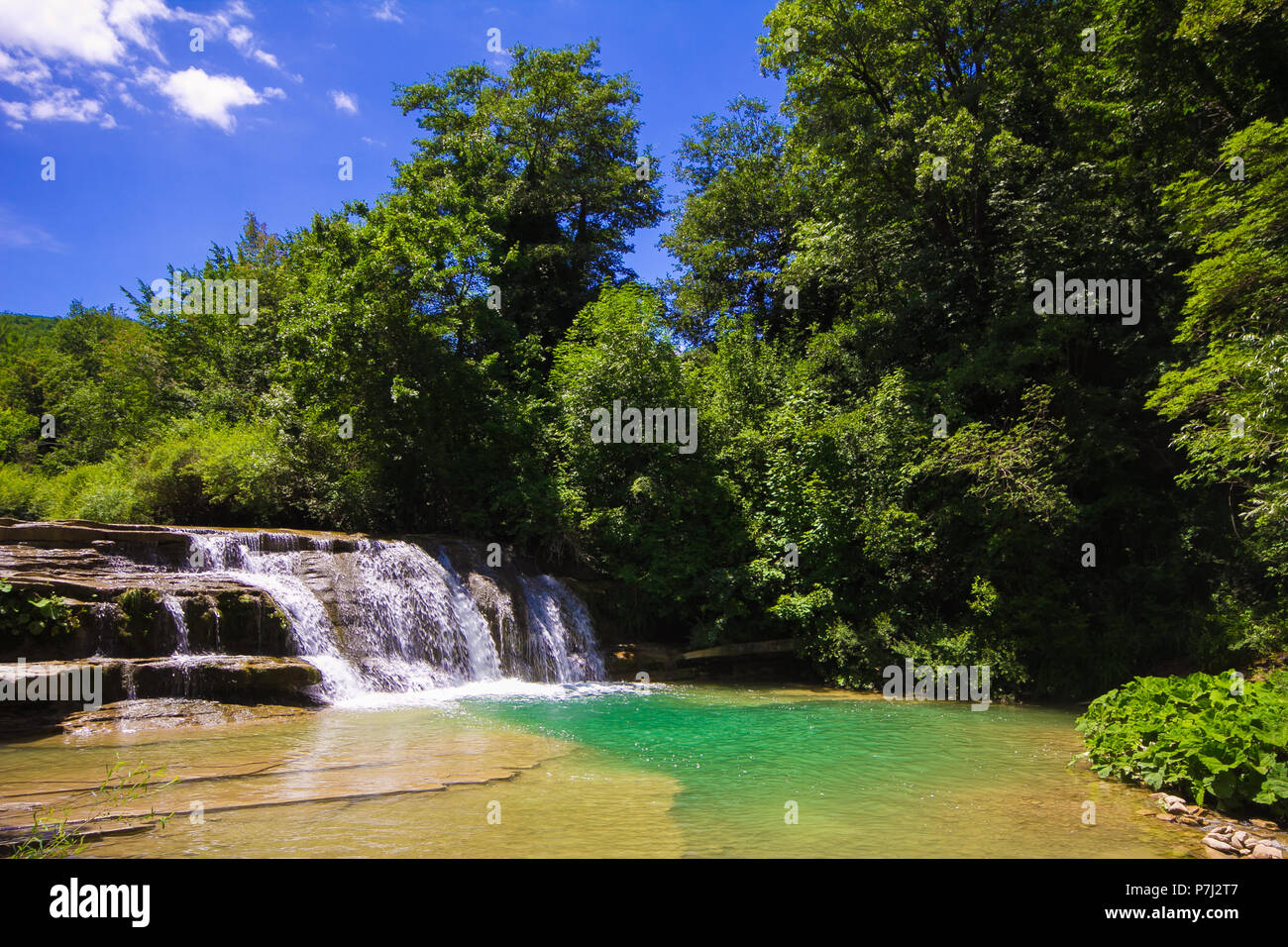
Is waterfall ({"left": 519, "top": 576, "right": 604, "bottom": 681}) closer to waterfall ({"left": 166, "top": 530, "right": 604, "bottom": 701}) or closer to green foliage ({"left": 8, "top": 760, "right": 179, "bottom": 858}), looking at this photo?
waterfall ({"left": 166, "top": 530, "right": 604, "bottom": 701})

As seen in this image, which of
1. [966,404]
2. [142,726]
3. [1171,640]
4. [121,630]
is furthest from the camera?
[966,404]

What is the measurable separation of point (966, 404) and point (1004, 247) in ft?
15.4

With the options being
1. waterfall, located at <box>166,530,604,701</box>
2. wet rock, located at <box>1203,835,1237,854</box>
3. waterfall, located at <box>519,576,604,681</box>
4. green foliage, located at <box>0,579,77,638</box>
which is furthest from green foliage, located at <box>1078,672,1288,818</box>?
green foliage, located at <box>0,579,77,638</box>

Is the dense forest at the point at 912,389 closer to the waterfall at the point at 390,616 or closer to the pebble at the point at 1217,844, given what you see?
the waterfall at the point at 390,616

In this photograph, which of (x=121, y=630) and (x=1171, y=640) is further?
(x=1171, y=640)

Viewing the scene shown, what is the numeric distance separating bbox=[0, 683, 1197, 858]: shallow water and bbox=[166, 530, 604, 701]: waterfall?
213 cm

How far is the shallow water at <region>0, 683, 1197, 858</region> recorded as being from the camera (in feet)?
18.4

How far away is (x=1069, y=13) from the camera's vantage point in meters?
18.6

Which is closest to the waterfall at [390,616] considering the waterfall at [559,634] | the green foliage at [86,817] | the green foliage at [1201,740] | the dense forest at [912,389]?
the waterfall at [559,634]

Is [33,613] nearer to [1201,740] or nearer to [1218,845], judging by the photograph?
[1218,845]

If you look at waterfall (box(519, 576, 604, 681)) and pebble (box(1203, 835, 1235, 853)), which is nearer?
pebble (box(1203, 835, 1235, 853))

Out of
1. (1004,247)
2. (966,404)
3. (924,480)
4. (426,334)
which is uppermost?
(1004,247)
